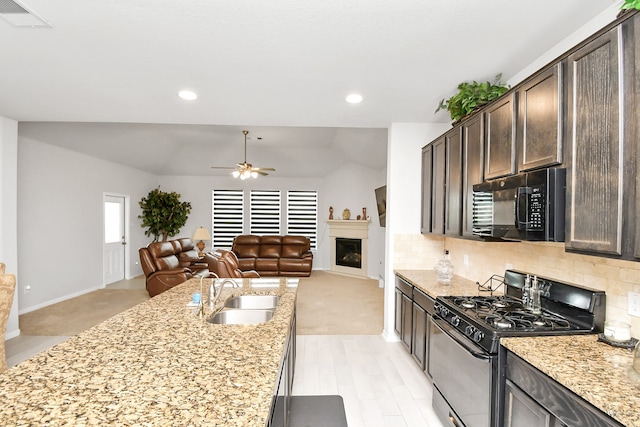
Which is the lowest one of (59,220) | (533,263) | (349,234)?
(349,234)

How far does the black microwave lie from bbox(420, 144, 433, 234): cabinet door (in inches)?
49.8

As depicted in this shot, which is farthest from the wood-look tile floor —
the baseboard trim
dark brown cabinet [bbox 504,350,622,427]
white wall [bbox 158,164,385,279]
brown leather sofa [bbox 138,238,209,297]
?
white wall [bbox 158,164,385,279]

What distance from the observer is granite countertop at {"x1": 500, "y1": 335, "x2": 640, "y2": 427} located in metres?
1.09

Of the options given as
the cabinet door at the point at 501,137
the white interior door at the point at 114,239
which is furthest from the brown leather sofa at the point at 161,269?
the cabinet door at the point at 501,137

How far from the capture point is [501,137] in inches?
85.0

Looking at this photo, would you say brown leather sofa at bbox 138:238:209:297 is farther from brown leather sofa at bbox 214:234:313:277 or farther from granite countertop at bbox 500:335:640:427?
granite countertop at bbox 500:335:640:427

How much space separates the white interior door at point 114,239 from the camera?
6.79m

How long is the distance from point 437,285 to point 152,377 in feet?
7.96

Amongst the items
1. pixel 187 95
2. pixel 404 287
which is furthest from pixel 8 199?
pixel 404 287

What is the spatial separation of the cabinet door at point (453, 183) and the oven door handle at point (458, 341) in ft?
2.74

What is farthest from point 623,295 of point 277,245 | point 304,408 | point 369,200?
point 277,245

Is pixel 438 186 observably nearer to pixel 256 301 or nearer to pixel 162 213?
pixel 256 301

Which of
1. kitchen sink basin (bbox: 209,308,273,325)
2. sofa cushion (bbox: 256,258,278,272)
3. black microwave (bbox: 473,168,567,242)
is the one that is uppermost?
black microwave (bbox: 473,168,567,242)

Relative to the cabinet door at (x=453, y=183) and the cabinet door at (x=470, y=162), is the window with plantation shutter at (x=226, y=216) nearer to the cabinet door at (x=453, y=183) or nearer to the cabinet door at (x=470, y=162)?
the cabinet door at (x=453, y=183)
